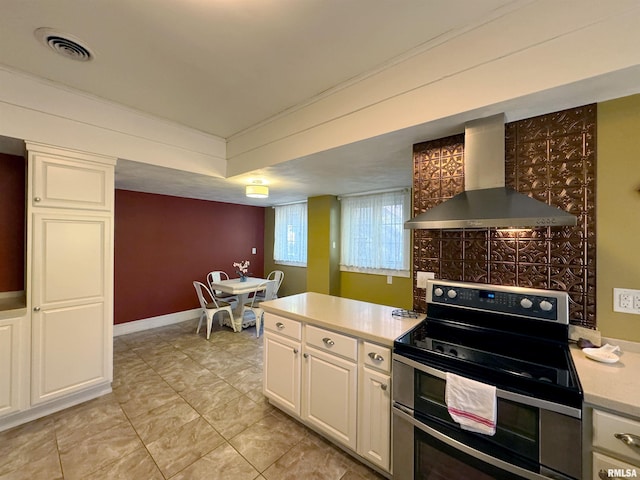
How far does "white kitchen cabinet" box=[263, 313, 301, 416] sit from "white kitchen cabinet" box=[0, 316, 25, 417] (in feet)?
6.45

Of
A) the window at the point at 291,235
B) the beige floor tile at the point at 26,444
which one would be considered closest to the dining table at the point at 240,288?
the window at the point at 291,235

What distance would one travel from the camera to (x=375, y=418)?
65.6 inches

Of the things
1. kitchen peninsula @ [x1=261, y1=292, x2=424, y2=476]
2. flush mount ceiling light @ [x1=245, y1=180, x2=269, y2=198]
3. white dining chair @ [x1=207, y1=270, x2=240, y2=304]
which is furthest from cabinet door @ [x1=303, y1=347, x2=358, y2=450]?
white dining chair @ [x1=207, y1=270, x2=240, y2=304]

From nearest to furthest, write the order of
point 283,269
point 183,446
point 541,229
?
point 541,229
point 183,446
point 283,269

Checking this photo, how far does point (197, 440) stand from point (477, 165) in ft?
9.25

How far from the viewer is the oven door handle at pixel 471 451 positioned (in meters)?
1.11

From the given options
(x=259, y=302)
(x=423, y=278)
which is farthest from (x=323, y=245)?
(x=423, y=278)

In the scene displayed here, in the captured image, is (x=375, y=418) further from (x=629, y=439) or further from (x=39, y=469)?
(x=39, y=469)

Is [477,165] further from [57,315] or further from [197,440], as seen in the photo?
[57,315]

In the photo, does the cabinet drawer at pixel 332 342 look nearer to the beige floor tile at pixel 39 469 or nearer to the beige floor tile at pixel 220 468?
the beige floor tile at pixel 220 468

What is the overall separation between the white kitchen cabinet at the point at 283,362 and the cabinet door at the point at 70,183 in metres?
1.97

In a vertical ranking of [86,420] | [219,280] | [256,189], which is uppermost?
[256,189]

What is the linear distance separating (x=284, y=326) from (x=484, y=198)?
1.71m

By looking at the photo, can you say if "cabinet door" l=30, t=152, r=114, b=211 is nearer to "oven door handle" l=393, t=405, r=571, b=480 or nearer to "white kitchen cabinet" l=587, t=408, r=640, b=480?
"oven door handle" l=393, t=405, r=571, b=480
